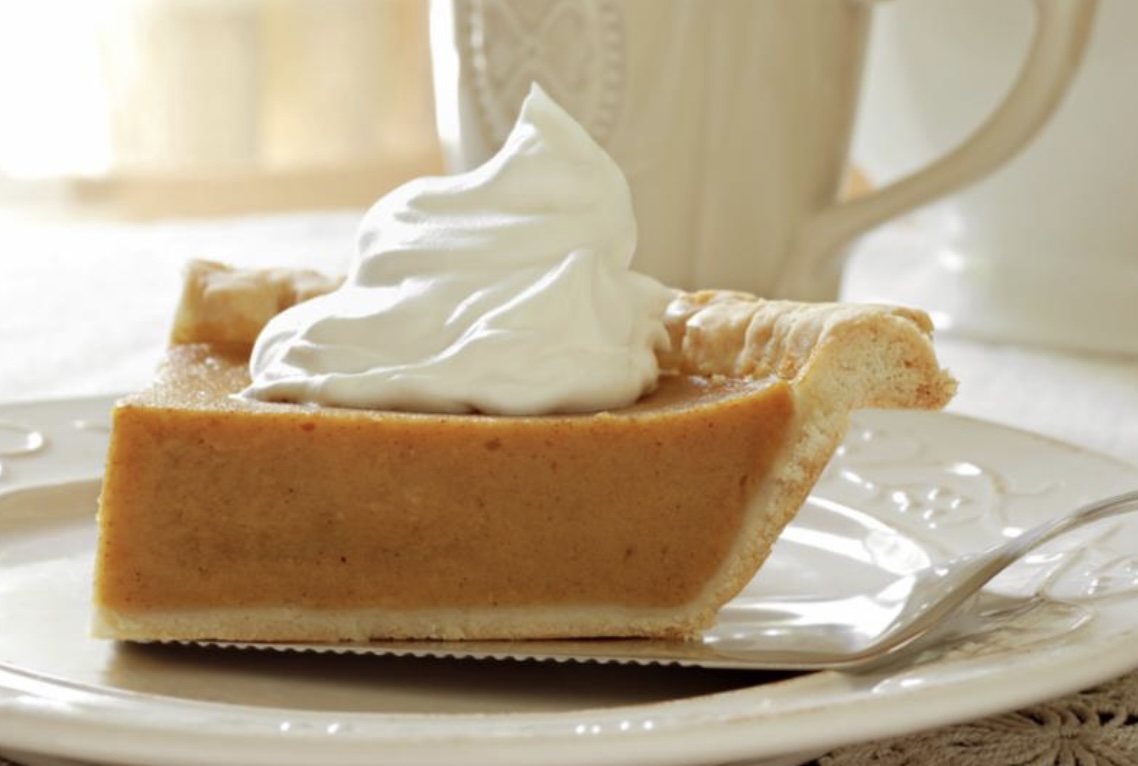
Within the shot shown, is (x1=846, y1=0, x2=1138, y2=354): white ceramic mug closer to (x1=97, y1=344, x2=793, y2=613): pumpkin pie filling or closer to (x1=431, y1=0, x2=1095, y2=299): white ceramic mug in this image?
(x1=431, y1=0, x2=1095, y2=299): white ceramic mug

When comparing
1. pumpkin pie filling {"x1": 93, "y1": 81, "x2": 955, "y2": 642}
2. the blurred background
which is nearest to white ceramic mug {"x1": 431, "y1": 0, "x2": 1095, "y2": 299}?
pumpkin pie filling {"x1": 93, "y1": 81, "x2": 955, "y2": 642}

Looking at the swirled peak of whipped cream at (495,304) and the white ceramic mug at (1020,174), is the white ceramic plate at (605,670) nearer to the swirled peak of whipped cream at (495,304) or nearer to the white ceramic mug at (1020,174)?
the swirled peak of whipped cream at (495,304)

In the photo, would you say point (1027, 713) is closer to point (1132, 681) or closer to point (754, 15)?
point (1132, 681)

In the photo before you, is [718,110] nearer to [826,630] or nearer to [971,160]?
[971,160]

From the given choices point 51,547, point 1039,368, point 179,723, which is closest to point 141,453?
point 51,547

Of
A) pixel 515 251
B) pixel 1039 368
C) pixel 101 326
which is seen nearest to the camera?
pixel 515 251

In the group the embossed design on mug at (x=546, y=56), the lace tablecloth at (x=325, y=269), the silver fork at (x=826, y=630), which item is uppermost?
the embossed design on mug at (x=546, y=56)

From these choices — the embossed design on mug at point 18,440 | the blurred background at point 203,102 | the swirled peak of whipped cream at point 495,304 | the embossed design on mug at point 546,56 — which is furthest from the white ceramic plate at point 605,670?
the blurred background at point 203,102
